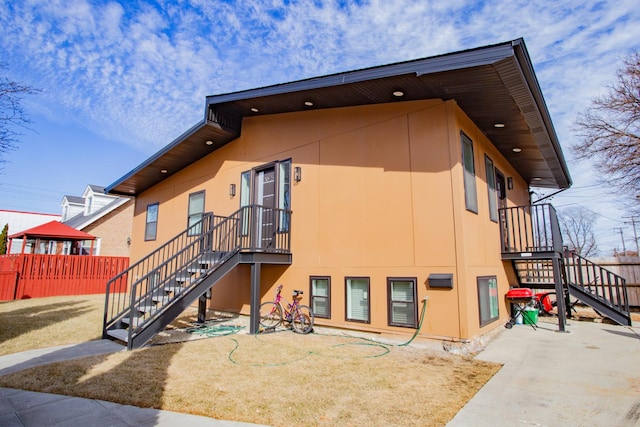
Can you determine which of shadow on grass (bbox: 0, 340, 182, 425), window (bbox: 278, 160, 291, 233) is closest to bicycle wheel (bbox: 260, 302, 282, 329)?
window (bbox: 278, 160, 291, 233)

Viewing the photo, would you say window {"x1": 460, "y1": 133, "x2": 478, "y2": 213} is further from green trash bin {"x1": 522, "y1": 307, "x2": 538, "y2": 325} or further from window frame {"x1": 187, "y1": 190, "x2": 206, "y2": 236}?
window frame {"x1": 187, "y1": 190, "x2": 206, "y2": 236}

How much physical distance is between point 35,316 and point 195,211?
473 centimetres

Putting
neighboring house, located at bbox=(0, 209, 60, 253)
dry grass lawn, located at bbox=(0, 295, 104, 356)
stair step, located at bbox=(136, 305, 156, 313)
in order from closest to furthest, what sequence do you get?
dry grass lawn, located at bbox=(0, 295, 104, 356) < stair step, located at bbox=(136, 305, 156, 313) < neighboring house, located at bbox=(0, 209, 60, 253)

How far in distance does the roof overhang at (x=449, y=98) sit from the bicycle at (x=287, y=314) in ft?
13.7

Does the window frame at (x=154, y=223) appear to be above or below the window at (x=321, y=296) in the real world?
above

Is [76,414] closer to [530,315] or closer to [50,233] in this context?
[530,315]

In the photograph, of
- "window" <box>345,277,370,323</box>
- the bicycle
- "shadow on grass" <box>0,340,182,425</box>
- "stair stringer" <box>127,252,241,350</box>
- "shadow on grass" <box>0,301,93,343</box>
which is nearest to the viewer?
"shadow on grass" <box>0,340,182,425</box>

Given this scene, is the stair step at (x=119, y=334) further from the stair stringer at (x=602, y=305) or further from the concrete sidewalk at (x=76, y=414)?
the stair stringer at (x=602, y=305)

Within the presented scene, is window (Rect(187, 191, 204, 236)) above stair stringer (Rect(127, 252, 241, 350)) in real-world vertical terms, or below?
above

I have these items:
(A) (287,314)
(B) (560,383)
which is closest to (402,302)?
(B) (560,383)

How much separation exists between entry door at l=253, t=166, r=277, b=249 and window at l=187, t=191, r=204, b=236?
8.67 feet

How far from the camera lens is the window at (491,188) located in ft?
25.8

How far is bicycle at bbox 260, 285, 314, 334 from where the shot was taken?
24.3 ft

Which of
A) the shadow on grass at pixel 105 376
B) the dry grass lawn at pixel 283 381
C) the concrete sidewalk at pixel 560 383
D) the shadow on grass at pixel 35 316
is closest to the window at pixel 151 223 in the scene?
the shadow on grass at pixel 35 316
